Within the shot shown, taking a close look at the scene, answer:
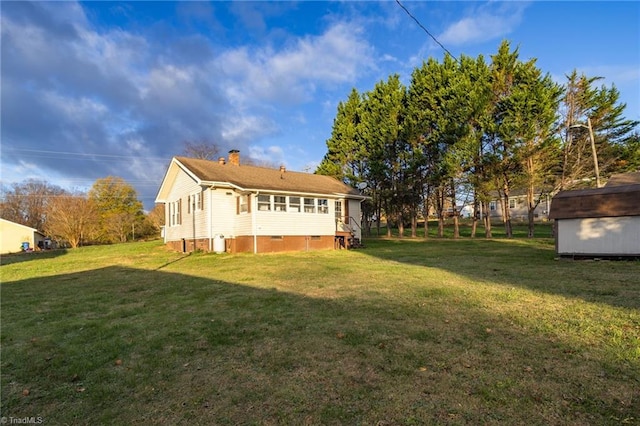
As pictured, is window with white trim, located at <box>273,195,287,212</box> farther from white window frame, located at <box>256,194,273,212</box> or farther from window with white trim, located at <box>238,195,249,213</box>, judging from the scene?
window with white trim, located at <box>238,195,249,213</box>

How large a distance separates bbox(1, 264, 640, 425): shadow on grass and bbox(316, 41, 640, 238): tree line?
69.6 ft

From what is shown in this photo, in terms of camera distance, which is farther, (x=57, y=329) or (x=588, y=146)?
(x=588, y=146)

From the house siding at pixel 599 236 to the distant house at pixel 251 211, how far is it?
11545 millimetres

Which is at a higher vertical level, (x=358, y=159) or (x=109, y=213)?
Answer: (x=358, y=159)

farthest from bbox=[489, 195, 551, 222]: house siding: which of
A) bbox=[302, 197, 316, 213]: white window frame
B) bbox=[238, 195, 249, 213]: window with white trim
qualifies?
bbox=[238, 195, 249, 213]: window with white trim

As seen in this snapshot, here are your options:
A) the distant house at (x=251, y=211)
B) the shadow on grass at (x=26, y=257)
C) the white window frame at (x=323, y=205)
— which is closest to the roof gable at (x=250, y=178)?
the distant house at (x=251, y=211)

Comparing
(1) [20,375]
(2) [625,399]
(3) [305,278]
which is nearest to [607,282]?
(2) [625,399]

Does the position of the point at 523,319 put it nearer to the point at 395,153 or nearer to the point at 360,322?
the point at 360,322

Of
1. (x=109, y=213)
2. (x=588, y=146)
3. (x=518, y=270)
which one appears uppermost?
(x=588, y=146)

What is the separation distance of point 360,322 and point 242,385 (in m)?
2.39

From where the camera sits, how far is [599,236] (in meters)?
12.2

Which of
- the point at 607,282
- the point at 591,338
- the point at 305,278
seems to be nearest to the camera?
the point at 591,338

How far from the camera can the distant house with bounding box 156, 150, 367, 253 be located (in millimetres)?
18359

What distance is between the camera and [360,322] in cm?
539
